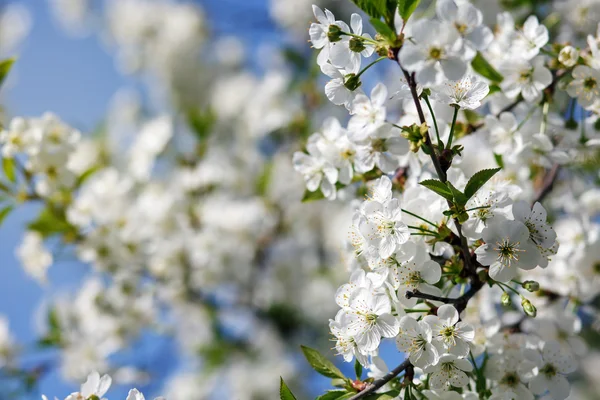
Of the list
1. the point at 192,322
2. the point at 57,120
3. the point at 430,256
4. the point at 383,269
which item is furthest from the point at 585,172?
the point at 192,322

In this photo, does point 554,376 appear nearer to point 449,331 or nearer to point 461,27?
point 449,331

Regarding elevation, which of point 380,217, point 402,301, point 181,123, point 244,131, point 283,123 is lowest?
point 402,301

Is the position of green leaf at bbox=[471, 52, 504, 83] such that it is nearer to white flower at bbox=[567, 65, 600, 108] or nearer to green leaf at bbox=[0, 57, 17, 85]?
white flower at bbox=[567, 65, 600, 108]

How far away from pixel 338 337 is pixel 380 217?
253mm

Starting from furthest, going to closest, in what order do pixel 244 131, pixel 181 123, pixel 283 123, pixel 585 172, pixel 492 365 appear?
1. pixel 181 123
2. pixel 244 131
3. pixel 283 123
4. pixel 585 172
5. pixel 492 365

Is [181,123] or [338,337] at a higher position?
[181,123]

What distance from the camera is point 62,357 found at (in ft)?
8.86

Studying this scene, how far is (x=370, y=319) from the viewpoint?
3.51 feet

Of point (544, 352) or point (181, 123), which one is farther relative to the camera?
point (181, 123)

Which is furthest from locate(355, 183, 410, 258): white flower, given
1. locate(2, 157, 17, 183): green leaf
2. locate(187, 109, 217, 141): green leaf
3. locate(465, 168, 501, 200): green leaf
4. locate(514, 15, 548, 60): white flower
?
locate(187, 109, 217, 141): green leaf

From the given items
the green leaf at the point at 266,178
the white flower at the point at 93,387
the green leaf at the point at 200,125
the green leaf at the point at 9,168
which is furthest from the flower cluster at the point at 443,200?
the green leaf at the point at 266,178

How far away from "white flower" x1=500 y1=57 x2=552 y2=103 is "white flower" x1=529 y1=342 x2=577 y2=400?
0.62 m

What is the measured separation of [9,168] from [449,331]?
5.15 feet

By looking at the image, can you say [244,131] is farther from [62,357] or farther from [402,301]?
[402,301]
